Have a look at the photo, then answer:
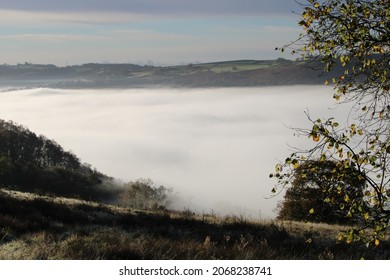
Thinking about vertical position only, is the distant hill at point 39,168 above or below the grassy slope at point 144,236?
below

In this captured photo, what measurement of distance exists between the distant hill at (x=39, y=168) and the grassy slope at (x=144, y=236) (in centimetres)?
5768

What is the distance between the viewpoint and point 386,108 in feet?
24.9

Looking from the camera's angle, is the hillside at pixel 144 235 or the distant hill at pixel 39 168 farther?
the distant hill at pixel 39 168

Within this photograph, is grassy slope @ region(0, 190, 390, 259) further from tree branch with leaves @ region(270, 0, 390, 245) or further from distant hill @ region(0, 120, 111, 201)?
distant hill @ region(0, 120, 111, 201)

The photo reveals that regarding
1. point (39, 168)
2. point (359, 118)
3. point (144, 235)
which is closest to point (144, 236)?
point (144, 235)

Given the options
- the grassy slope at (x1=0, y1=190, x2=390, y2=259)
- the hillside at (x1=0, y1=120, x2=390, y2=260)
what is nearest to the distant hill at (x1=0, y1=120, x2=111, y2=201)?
the hillside at (x1=0, y1=120, x2=390, y2=260)

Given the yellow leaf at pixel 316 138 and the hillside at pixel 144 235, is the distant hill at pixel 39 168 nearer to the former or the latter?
the hillside at pixel 144 235

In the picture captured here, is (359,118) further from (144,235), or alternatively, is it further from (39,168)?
(39,168)

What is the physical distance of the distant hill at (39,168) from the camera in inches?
3268

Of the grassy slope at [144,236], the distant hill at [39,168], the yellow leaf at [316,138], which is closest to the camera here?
the yellow leaf at [316,138]

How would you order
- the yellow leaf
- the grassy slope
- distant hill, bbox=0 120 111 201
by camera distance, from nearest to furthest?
the yellow leaf < the grassy slope < distant hill, bbox=0 120 111 201

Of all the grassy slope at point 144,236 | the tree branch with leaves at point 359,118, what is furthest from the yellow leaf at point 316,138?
the grassy slope at point 144,236

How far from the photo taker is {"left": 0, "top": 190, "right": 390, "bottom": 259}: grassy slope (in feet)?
28.8

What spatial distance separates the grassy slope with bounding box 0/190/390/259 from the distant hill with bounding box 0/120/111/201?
57685 mm
